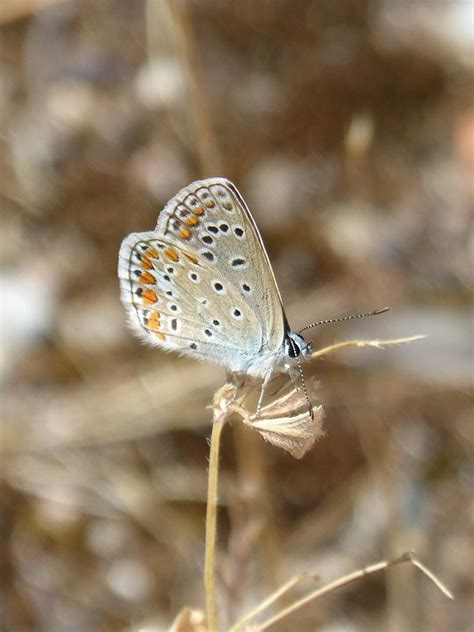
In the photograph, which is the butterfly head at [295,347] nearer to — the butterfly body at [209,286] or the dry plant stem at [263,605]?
the butterfly body at [209,286]

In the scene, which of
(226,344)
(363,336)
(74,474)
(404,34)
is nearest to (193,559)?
(74,474)

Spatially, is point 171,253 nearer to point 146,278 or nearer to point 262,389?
point 146,278

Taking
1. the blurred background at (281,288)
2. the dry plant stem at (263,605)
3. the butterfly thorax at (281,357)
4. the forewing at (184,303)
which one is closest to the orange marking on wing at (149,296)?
the forewing at (184,303)

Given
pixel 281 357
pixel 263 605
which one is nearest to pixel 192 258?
pixel 281 357

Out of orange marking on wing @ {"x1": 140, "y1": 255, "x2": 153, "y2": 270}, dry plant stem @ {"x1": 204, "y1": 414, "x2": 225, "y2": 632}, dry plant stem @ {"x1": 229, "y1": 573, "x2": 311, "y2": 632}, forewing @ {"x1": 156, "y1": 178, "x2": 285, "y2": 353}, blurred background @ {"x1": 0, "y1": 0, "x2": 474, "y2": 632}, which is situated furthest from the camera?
blurred background @ {"x1": 0, "y1": 0, "x2": 474, "y2": 632}

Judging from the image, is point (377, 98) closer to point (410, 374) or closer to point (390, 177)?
point (390, 177)

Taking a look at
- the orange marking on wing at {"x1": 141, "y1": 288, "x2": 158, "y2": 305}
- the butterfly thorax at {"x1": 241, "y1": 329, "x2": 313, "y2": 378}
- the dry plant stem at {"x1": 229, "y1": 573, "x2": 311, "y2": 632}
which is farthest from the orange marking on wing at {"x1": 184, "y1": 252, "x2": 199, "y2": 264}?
the dry plant stem at {"x1": 229, "y1": 573, "x2": 311, "y2": 632}

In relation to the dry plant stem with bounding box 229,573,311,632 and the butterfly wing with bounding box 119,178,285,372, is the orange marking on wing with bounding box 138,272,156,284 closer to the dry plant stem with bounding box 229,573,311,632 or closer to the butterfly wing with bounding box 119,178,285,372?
the butterfly wing with bounding box 119,178,285,372

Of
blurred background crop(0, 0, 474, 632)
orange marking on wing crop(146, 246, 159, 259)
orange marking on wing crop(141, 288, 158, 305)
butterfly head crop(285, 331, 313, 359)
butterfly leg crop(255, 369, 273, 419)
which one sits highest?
orange marking on wing crop(146, 246, 159, 259)

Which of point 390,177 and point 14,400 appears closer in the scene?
point 14,400
